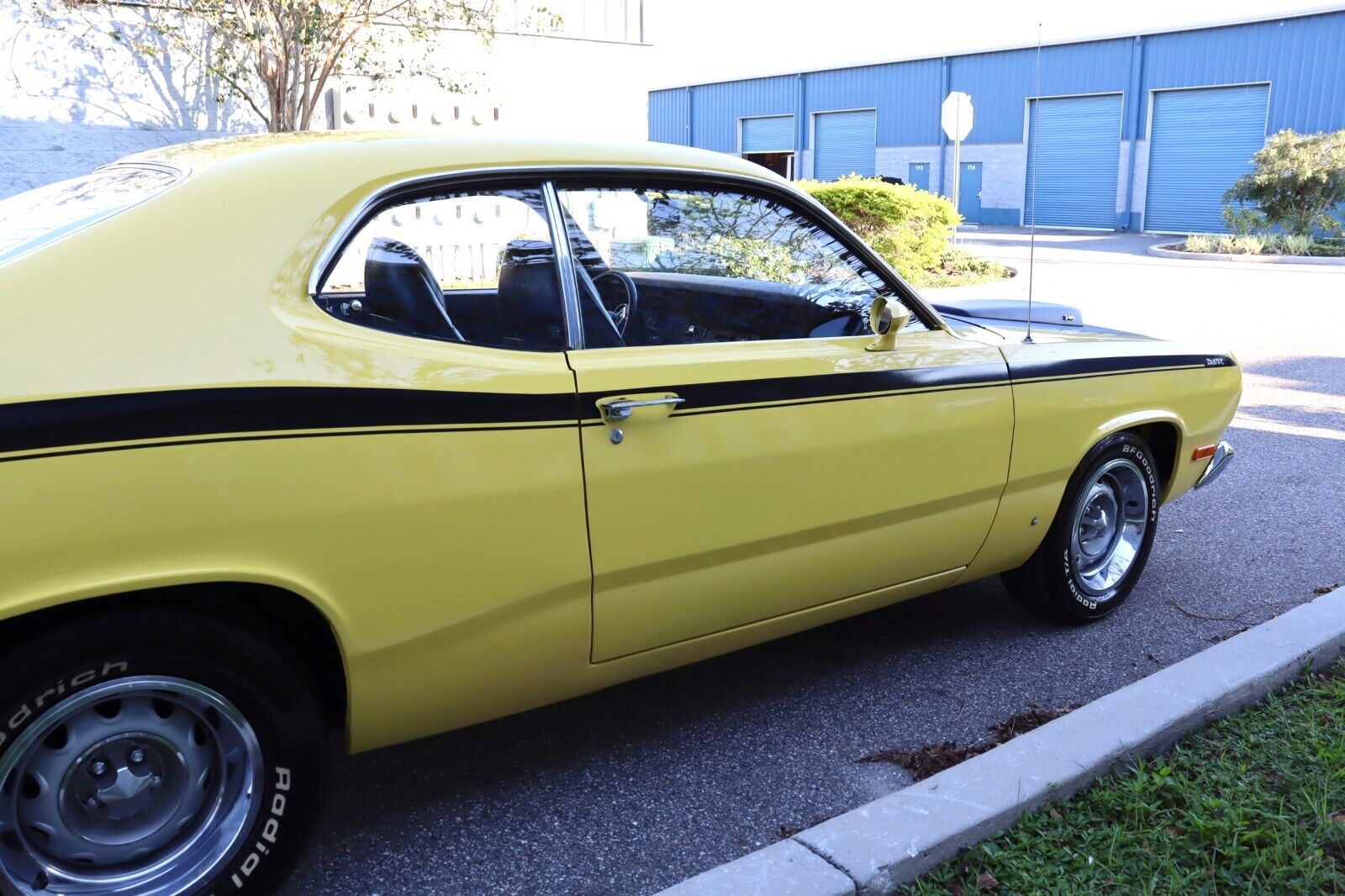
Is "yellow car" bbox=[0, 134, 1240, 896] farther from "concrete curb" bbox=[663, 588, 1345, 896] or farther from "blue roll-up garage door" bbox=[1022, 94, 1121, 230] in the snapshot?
"blue roll-up garage door" bbox=[1022, 94, 1121, 230]

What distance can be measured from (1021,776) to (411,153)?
A: 7.24 feet

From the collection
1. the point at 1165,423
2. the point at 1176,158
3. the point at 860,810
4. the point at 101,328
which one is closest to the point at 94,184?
the point at 101,328

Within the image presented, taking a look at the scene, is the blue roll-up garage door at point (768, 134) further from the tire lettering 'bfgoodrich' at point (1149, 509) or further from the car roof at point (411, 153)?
the car roof at point (411, 153)

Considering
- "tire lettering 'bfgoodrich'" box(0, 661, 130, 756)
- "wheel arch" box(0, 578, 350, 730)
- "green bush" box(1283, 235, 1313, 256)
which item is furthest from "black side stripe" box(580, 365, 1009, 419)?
"green bush" box(1283, 235, 1313, 256)

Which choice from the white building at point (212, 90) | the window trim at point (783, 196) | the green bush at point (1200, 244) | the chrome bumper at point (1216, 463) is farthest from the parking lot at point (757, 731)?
the green bush at point (1200, 244)

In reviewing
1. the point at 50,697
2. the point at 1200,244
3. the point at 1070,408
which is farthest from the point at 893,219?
the point at 50,697

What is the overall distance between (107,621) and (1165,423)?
12.2 feet

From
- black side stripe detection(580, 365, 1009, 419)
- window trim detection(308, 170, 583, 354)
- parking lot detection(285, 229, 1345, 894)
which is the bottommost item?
parking lot detection(285, 229, 1345, 894)

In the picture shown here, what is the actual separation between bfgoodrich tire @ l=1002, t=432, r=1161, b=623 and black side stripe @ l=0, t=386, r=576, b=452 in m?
2.17

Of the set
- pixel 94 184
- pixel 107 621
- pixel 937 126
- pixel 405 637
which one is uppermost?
pixel 937 126

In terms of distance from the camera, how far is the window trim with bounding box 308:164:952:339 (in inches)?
102

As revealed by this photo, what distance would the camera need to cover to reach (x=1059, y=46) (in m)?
35.6

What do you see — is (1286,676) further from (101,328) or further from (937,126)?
(937,126)

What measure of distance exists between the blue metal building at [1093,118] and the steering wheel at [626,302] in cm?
2173
